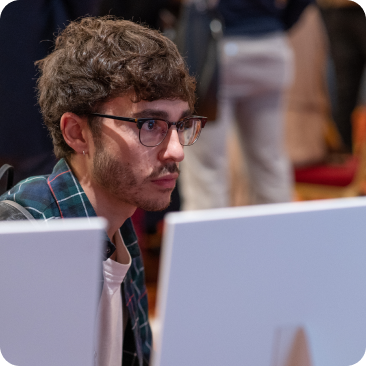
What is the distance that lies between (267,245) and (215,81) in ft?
3.67

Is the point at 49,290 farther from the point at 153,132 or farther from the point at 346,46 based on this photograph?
the point at 346,46

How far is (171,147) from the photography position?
92cm

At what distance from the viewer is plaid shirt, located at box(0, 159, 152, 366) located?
867mm

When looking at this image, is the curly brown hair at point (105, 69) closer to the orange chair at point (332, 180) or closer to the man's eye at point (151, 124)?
the man's eye at point (151, 124)

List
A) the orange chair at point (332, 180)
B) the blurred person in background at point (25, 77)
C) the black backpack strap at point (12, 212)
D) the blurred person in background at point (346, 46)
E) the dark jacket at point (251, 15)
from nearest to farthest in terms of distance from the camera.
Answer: the black backpack strap at point (12, 212) < the blurred person in background at point (25, 77) < the dark jacket at point (251, 15) < the orange chair at point (332, 180) < the blurred person in background at point (346, 46)

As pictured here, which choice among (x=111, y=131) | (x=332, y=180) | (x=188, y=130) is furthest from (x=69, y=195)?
(x=332, y=180)

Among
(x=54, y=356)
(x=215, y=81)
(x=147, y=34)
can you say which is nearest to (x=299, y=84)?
(x=215, y=81)

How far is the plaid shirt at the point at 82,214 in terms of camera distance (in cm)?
87

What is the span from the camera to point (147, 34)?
0.92 metres

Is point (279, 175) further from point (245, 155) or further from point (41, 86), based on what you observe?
point (41, 86)

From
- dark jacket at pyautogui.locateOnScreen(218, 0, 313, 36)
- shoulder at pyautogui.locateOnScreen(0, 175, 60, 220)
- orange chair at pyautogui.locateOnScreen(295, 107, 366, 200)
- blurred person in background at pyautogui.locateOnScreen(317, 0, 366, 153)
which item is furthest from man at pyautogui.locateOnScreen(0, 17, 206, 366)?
blurred person in background at pyautogui.locateOnScreen(317, 0, 366, 153)

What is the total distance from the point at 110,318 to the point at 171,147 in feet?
1.10

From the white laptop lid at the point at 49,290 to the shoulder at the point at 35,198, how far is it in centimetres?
34

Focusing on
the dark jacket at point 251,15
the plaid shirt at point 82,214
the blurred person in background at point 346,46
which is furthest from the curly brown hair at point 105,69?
the blurred person in background at point 346,46
